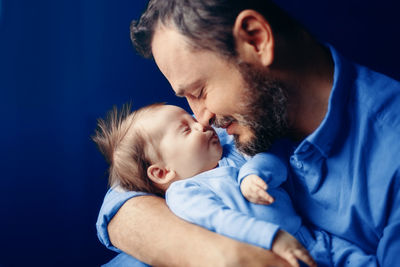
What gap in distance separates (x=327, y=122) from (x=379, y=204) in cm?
29

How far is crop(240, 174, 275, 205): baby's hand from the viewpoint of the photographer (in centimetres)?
105

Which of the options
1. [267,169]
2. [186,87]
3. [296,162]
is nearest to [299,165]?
[296,162]

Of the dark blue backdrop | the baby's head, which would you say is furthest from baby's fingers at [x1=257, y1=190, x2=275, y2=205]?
the dark blue backdrop

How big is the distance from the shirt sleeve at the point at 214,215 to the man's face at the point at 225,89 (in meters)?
0.27

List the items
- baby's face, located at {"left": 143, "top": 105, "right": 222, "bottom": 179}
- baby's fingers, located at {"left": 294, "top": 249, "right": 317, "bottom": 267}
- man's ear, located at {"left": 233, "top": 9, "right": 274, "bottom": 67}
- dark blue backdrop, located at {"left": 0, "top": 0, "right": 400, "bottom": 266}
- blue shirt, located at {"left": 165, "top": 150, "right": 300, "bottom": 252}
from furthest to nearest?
dark blue backdrop, located at {"left": 0, "top": 0, "right": 400, "bottom": 266}
baby's face, located at {"left": 143, "top": 105, "right": 222, "bottom": 179}
man's ear, located at {"left": 233, "top": 9, "right": 274, "bottom": 67}
blue shirt, located at {"left": 165, "top": 150, "right": 300, "bottom": 252}
baby's fingers, located at {"left": 294, "top": 249, "right": 317, "bottom": 267}

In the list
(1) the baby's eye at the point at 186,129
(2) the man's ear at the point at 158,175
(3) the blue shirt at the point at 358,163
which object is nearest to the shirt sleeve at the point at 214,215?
(2) the man's ear at the point at 158,175

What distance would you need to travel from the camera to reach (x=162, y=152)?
53.7 inches

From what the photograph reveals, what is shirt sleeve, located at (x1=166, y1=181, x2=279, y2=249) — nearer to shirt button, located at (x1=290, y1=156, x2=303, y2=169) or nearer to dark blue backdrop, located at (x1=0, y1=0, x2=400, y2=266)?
shirt button, located at (x1=290, y1=156, x2=303, y2=169)

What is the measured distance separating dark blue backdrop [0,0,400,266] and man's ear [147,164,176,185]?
546 millimetres

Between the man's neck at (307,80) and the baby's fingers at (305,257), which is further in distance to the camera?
the man's neck at (307,80)

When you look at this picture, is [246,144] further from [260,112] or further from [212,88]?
[212,88]

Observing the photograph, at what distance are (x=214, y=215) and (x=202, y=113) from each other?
42 cm

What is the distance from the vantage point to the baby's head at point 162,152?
1347mm

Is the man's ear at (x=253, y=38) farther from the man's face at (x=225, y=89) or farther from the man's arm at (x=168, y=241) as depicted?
the man's arm at (x=168, y=241)
